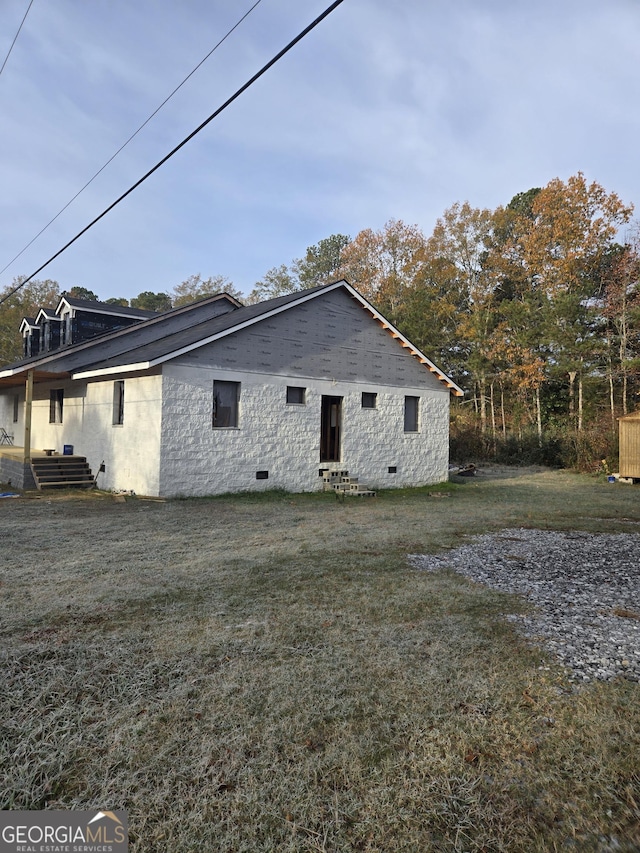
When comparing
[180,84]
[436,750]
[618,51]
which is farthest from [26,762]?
[618,51]

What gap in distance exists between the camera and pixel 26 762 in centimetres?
238

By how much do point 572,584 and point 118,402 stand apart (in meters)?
12.4

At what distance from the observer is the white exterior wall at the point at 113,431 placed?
12.6 m

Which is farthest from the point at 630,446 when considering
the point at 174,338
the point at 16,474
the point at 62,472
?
the point at 16,474

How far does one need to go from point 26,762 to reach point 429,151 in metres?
13.7

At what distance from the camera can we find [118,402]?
1425 cm

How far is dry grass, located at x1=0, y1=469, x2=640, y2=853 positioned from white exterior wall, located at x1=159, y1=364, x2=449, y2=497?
6.93 m

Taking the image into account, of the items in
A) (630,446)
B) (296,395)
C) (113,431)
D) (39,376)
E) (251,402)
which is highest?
(39,376)

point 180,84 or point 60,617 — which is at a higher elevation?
point 180,84

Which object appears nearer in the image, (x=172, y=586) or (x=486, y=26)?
(x=172, y=586)

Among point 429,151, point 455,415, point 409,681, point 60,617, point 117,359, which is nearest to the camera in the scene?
point 409,681

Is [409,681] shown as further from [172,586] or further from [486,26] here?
[486,26]

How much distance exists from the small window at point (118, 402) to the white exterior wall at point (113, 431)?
0.15m

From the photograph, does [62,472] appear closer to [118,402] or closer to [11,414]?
[118,402]
